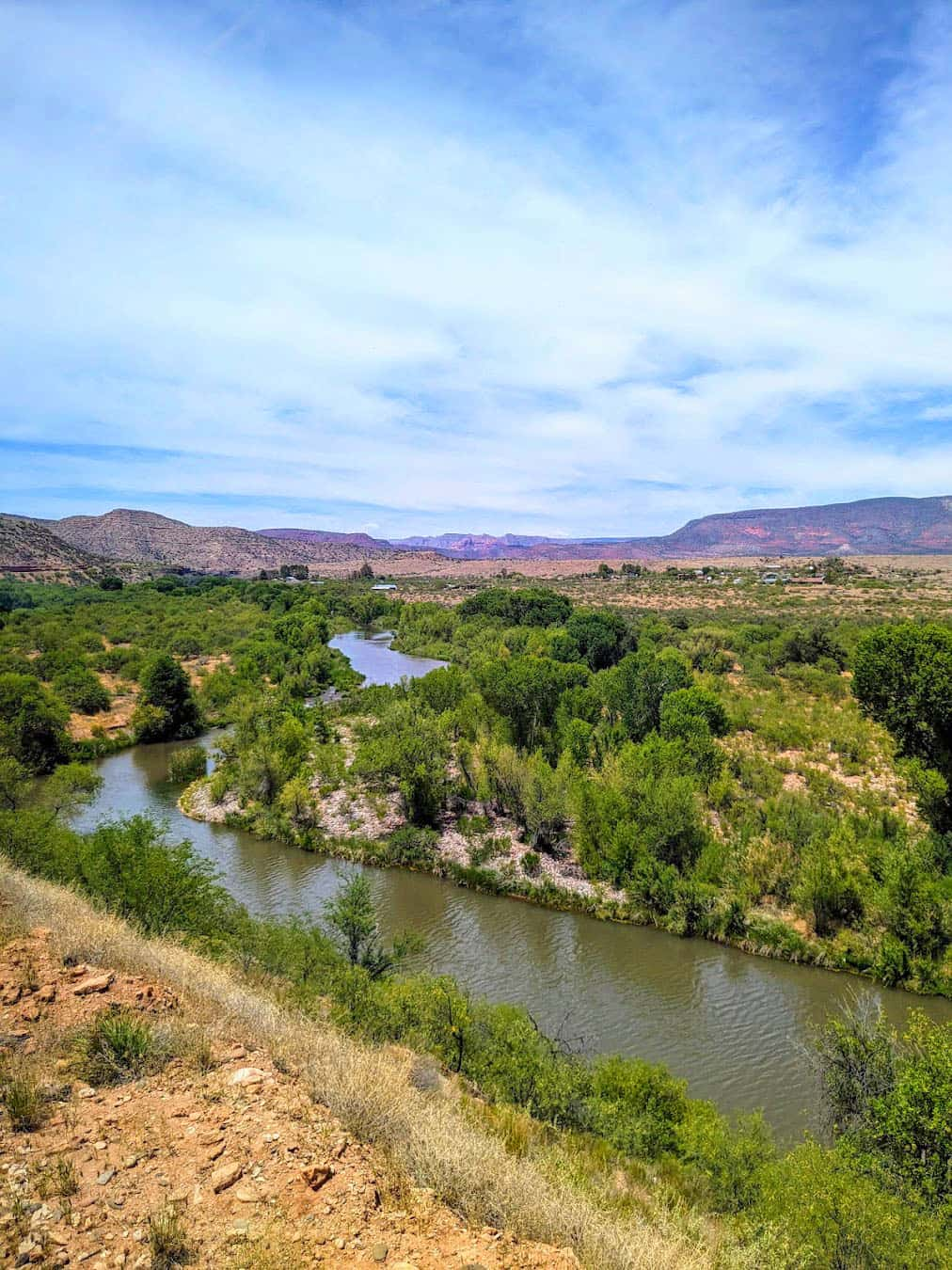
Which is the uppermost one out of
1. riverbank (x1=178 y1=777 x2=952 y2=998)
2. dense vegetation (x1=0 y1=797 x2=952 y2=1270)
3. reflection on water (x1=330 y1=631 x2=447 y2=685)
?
dense vegetation (x1=0 y1=797 x2=952 y2=1270)

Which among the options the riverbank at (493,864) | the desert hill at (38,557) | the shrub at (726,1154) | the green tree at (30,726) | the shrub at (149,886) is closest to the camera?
the shrub at (726,1154)

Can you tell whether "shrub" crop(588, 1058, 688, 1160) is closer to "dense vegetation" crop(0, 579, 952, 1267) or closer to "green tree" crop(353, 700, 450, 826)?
"dense vegetation" crop(0, 579, 952, 1267)

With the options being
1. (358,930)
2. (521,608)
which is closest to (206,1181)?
(358,930)

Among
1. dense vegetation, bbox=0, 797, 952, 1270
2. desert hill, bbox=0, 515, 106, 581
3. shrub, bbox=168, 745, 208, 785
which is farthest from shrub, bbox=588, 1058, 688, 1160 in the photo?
desert hill, bbox=0, 515, 106, 581

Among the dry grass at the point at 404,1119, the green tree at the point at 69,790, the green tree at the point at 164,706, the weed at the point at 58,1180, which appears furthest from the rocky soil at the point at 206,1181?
the green tree at the point at 164,706

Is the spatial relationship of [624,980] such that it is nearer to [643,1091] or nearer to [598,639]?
[643,1091]

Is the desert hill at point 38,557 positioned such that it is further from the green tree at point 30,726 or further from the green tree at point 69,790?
the green tree at point 69,790

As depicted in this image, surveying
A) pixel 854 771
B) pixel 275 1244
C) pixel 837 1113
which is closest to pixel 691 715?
pixel 854 771
